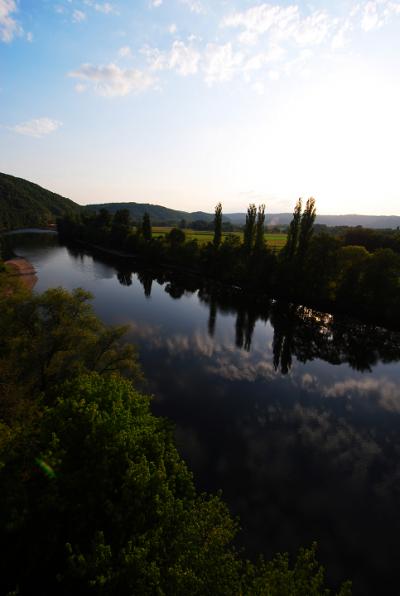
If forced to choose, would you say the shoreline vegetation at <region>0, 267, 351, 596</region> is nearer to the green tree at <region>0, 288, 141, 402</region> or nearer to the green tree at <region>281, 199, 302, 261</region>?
the green tree at <region>0, 288, 141, 402</region>

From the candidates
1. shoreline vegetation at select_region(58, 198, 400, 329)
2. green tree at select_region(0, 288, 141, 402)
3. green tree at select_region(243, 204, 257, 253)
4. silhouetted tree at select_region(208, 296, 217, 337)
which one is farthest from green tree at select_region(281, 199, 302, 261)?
green tree at select_region(0, 288, 141, 402)

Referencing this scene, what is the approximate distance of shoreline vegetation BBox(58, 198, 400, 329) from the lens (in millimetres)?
56062

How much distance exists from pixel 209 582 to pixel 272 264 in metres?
67.7

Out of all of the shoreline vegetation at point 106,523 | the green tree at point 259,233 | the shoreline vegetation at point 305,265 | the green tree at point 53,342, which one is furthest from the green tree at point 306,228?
the shoreline vegetation at point 106,523

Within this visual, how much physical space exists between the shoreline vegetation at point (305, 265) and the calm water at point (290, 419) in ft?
17.6

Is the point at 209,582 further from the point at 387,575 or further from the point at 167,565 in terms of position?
the point at 387,575

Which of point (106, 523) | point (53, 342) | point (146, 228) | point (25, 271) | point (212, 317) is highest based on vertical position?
point (146, 228)

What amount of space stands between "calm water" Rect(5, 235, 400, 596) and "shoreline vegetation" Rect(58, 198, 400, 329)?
211 inches

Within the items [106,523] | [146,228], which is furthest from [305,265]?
[146,228]

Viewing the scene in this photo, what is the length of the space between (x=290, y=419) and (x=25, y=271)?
82.9 meters

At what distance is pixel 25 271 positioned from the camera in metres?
86.2

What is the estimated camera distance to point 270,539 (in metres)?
19.1

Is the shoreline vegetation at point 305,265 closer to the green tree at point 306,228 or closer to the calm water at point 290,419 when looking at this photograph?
the green tree at point 306,228

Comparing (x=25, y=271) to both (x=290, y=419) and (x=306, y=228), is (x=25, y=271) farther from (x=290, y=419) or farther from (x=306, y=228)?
(x=290, y=419)
